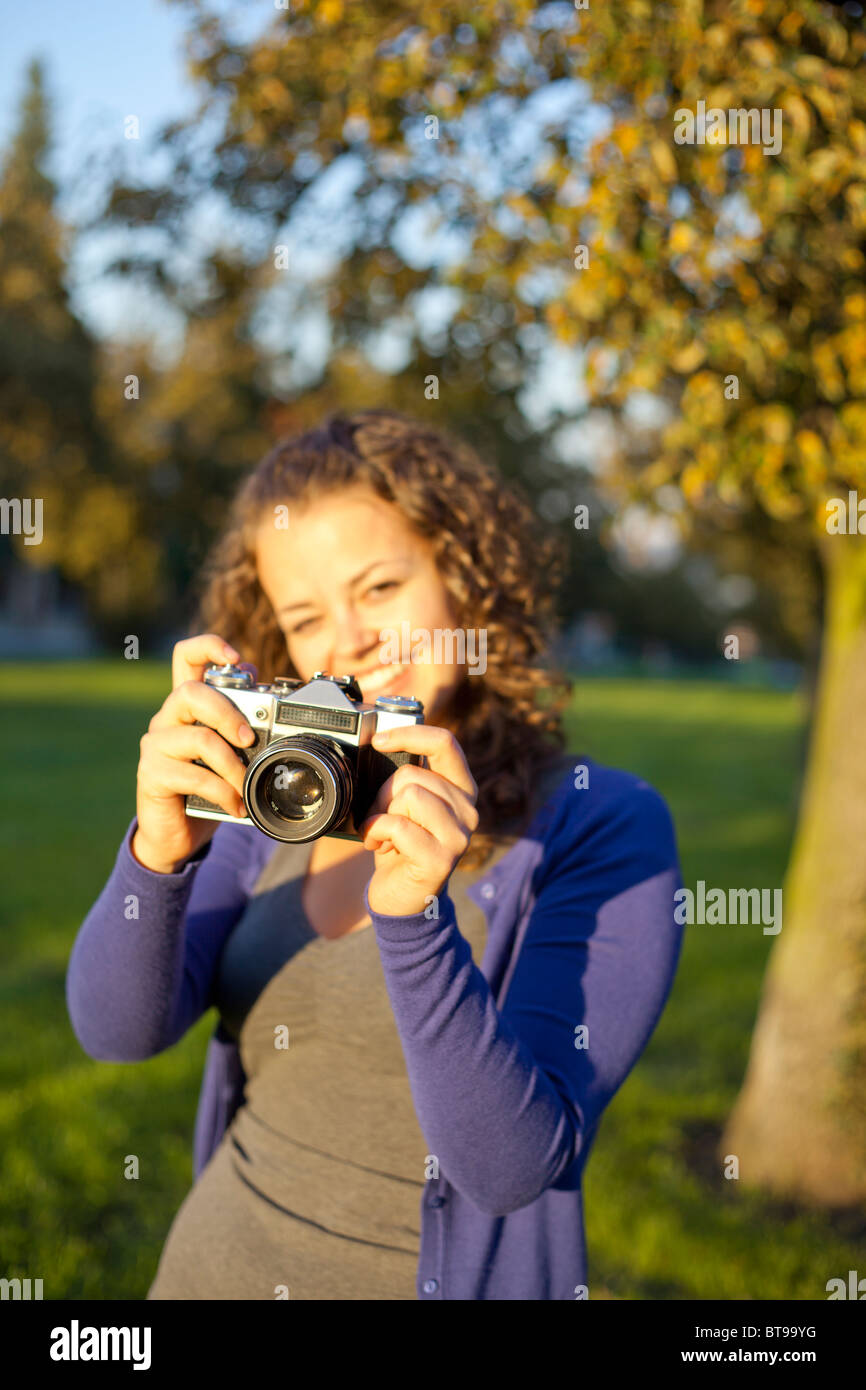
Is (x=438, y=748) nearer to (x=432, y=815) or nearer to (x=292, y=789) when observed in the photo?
(x=432, y=815)

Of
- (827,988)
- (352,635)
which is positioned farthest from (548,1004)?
(827,988)

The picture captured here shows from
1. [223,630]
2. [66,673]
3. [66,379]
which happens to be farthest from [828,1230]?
[66,673]

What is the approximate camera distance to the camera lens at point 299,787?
5.08ft

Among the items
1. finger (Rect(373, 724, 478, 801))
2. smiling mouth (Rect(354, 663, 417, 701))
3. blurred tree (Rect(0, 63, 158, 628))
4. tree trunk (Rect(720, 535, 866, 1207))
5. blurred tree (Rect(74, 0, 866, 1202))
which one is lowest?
tree trunk (Rect(720, 535, 866, 1207))

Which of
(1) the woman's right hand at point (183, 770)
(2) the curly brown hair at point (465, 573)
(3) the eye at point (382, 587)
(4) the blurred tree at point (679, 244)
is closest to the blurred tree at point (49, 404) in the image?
(4) the blurred tree at point (679, 244)

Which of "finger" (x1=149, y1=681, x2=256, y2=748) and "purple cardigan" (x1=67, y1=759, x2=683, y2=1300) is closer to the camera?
"purple cardigan" (x1=67, y1=759, x2=683, y2=1300)

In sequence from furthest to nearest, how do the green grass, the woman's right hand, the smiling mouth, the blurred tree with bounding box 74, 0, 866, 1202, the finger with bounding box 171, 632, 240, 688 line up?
the green grass
the blurred tree with bounding box 74, 0, 866, 1202
the smiling mouth
the finger with bounding box 171, 632, 240, 688
the woman's right hand

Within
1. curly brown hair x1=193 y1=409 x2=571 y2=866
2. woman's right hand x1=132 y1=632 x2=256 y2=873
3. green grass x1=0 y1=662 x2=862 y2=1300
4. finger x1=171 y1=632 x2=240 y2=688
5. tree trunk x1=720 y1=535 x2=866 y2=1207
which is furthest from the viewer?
tree trunk x1=720 y1=535 x2=866 y2=1207

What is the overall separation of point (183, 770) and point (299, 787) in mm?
194

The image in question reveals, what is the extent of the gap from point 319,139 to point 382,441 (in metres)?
2.73

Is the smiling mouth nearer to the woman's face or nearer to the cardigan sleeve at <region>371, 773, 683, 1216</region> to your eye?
the woman's face

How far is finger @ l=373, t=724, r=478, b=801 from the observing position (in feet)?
5.05

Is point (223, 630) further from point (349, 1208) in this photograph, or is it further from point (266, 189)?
point (266, 189)

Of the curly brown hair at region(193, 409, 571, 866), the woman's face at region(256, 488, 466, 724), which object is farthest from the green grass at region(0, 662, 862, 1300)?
the woman's face at region(256, 488, 466, 724)
